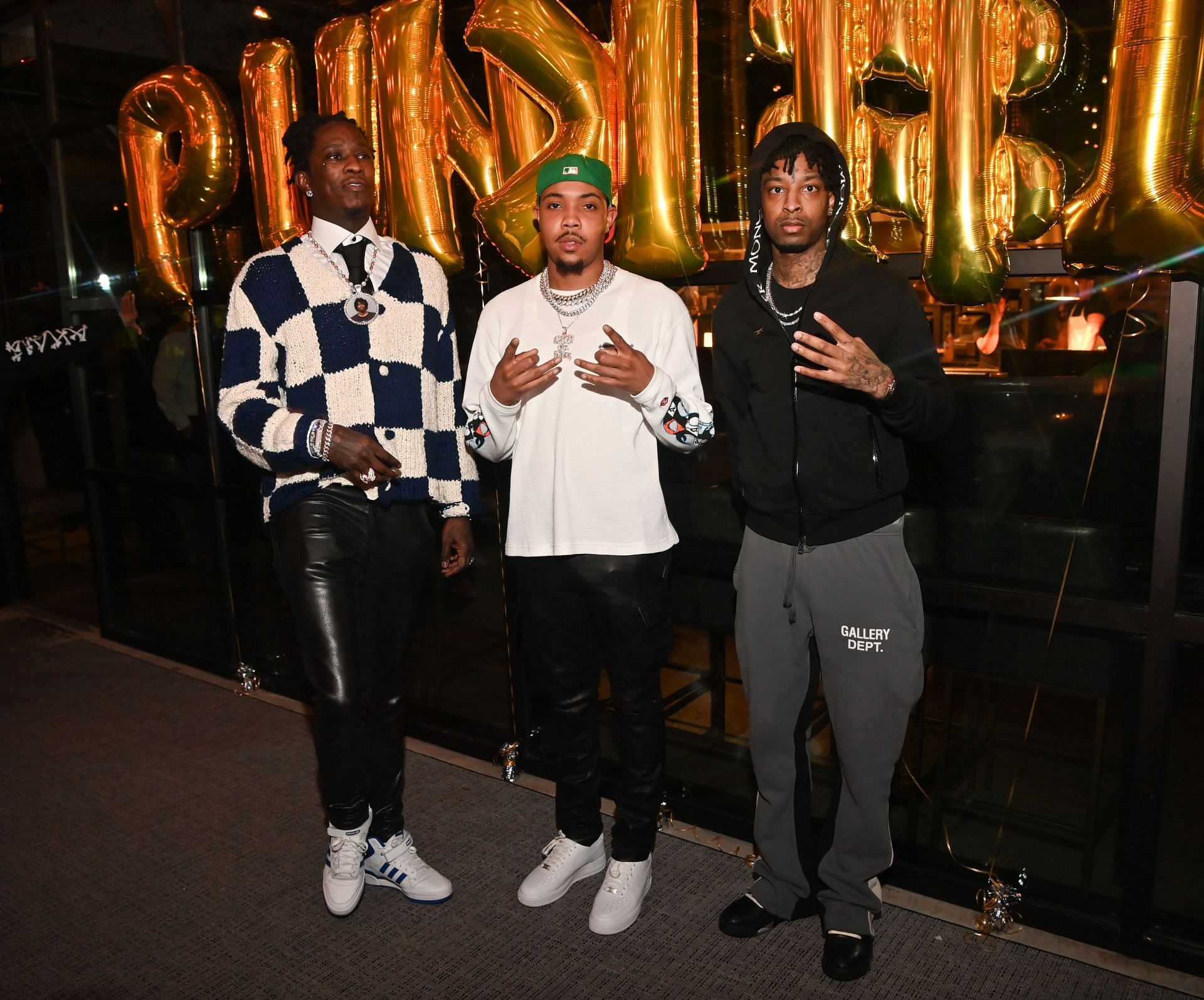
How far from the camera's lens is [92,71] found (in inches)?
158

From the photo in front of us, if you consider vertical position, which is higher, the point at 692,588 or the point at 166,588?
the point at 692,588

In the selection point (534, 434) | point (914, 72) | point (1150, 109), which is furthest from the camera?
point (534, 434)

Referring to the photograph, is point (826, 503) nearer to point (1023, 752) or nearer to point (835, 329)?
point (835, 329)

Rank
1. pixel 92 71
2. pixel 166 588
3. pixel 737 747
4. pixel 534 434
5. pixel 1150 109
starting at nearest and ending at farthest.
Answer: pixel 1150 109 → pixel 534 434 → pixel 737 747 → pixel 92 71 → pixel 166 588

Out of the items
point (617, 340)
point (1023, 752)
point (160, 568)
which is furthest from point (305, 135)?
point (160, 568)

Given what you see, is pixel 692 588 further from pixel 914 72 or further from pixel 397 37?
pixel 397 37

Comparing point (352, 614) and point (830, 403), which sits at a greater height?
point (830, 403)

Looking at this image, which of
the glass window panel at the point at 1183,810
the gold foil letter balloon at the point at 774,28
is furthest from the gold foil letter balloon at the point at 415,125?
the glass window panel at the point at 1183,810

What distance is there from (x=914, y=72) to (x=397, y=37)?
1461 mm

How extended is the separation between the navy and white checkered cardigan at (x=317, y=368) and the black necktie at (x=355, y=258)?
3 cm

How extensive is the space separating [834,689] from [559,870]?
84 cm

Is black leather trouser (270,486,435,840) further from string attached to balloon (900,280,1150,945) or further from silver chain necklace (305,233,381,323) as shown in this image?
A: string attached to balloon (900,280,1150,945)

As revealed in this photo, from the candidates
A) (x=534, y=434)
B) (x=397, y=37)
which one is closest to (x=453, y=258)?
(x=397, y=37)

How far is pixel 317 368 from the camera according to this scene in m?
2.19
